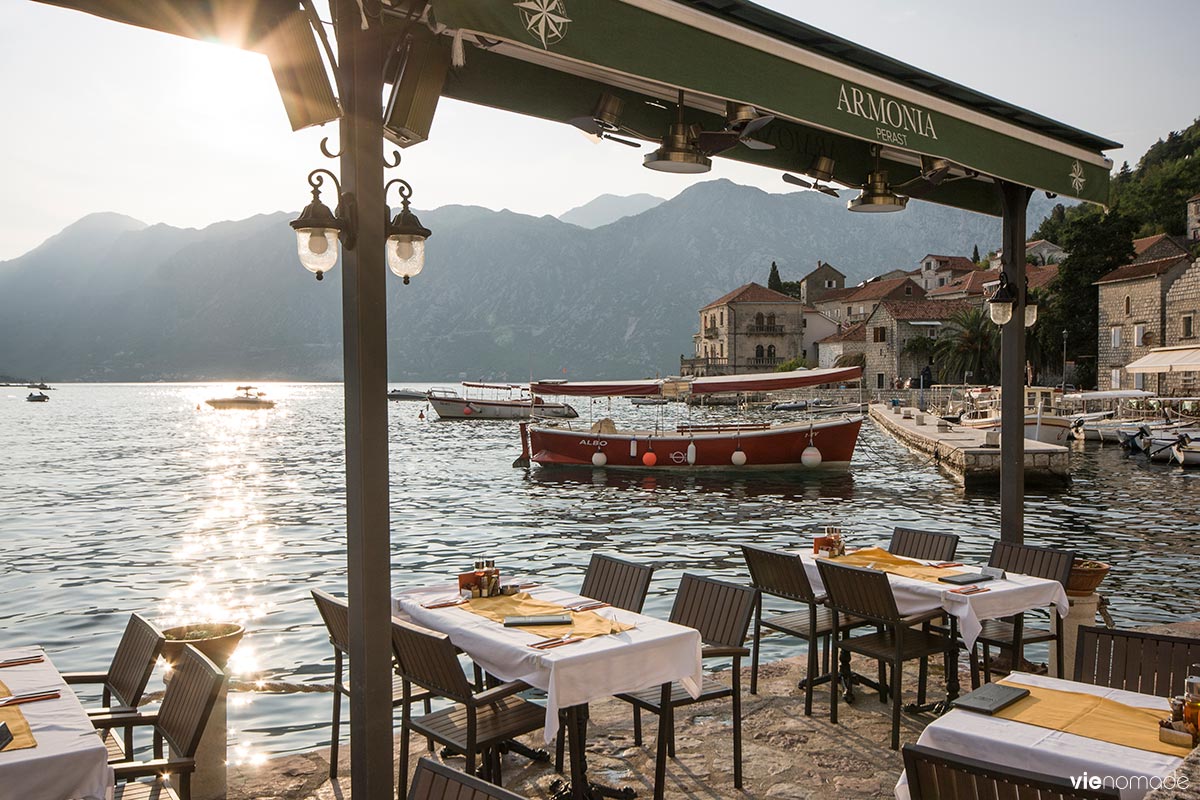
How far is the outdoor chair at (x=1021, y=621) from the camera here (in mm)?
5492

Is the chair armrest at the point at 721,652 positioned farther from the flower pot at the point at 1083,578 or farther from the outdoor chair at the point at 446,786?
the flower pot at the point at 1083,578

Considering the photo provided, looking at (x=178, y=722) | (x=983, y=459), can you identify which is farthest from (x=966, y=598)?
(x=983, y=459)

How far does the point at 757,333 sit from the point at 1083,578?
3415 inches

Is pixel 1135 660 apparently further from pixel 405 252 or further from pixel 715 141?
pixel 405 252

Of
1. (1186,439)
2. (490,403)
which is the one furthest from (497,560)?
(490,403)

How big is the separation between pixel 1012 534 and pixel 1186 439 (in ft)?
87.0

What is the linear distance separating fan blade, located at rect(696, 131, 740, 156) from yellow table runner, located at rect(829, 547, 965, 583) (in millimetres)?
2638

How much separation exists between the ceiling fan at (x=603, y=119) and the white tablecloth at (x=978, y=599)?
10.0 ft

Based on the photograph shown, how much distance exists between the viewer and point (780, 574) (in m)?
5.70

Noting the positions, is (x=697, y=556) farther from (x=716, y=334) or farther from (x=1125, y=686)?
(x=716, y=334)

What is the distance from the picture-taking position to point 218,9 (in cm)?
293

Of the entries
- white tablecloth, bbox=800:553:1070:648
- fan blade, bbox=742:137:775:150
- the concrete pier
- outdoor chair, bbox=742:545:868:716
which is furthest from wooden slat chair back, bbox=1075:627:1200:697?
the concrete pier

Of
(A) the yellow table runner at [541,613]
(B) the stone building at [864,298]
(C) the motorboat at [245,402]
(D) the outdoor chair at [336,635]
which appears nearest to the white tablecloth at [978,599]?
(A) the yellow table runner at [541,613]

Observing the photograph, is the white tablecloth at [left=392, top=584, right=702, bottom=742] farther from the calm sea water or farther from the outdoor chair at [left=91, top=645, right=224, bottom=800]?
the calm sea water
